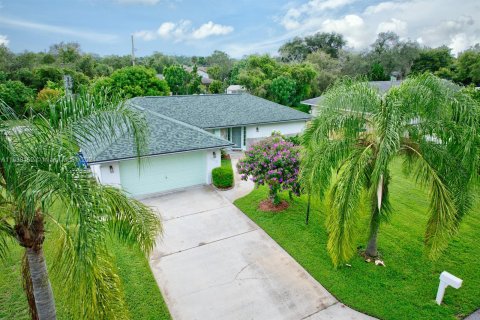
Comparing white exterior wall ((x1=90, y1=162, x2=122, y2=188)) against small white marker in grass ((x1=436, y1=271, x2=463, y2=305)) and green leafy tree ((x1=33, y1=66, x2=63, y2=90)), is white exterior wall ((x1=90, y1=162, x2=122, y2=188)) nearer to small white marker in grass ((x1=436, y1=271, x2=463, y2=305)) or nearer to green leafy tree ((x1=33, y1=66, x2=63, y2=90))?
small white marker in grass ((x1=436, y1=271, x2=463, y2=305))

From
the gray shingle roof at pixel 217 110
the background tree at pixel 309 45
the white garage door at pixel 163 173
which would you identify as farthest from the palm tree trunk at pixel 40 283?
the background tree at pixel 309 45

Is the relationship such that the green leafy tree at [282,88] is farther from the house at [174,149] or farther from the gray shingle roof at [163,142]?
the gray shingle roof at [163,142]

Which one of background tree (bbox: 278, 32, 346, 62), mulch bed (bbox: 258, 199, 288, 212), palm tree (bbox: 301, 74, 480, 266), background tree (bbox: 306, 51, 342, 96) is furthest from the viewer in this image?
background tree (bbox: 278, 32, 346, 62)

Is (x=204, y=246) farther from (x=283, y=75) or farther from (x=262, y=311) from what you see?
(x=283, y=75)

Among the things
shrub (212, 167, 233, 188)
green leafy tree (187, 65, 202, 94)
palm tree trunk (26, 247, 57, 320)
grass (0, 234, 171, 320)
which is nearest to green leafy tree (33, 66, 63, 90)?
green leafy tree (187, 65, 202, 94)

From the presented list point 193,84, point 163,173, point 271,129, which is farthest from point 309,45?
point 163,173

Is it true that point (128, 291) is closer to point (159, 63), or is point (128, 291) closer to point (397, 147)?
point (397, 147)

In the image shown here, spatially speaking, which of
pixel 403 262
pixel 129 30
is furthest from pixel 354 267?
pixel 129 30
